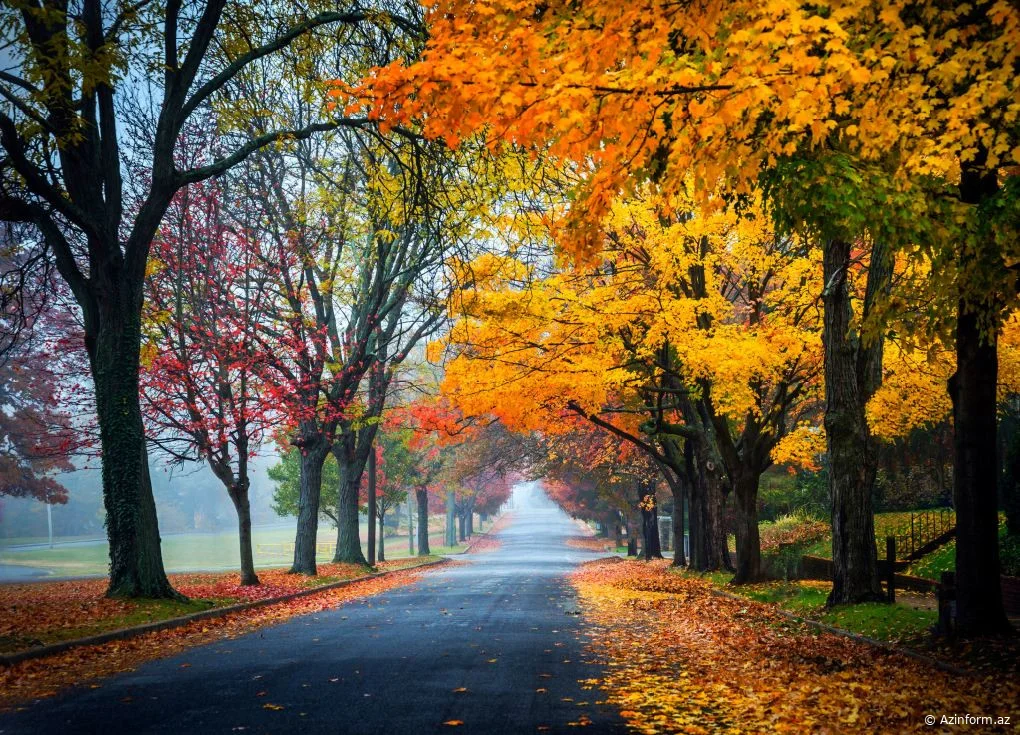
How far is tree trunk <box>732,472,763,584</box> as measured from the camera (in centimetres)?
2080

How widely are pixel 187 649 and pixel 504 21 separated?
8277 mm

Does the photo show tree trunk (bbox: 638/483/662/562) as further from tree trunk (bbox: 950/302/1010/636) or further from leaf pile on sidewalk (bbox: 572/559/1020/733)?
tree trunk (bbox: 950/302/1010/636)

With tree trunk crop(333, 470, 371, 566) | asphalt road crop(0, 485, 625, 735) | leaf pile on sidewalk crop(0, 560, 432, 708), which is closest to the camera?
asphalt road crop(0, 485, 625, 735)

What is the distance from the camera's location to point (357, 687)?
776 centimetres

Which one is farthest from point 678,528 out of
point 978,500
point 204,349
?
point 978,500

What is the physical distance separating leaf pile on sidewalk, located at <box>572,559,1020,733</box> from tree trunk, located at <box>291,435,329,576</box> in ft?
45.0

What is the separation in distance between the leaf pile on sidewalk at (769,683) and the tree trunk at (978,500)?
3.48 ft

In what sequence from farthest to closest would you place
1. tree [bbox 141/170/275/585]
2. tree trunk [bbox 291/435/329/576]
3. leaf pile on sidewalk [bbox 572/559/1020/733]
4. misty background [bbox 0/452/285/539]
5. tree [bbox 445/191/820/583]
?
misty background [bbox 0/452/285/539], tree trunk [bbox 291/435/329/576], tree [bbox 141/170/275/585], tree [bbox 445/191/820/583], leaf pile on sidewalk [bbox 572/559/1020/733]

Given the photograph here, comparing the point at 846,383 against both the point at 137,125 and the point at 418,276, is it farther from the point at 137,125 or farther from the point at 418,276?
the point at 137,125

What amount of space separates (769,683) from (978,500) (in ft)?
11.3

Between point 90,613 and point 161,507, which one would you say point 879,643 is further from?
point 161,507

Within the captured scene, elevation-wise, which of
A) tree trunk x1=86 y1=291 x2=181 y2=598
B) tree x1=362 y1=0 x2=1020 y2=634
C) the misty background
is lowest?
the misty background

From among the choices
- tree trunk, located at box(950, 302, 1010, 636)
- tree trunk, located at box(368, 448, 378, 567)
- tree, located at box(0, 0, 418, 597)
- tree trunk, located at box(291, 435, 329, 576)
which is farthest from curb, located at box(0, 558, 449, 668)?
tree trunk, located at box(368, 448, 378, 567)

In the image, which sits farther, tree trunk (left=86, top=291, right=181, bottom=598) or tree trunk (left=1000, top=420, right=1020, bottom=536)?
tree trunk (left=1000, top=420, right=1020, bottom=536)
